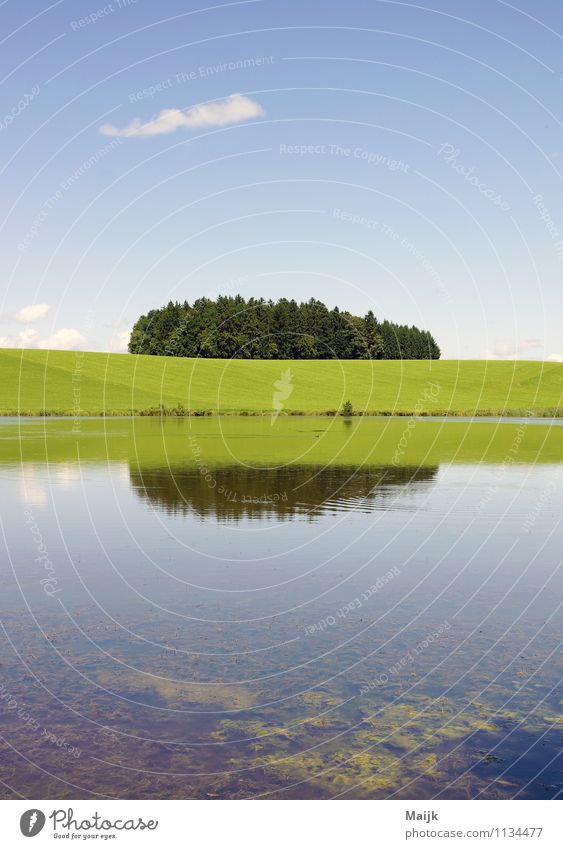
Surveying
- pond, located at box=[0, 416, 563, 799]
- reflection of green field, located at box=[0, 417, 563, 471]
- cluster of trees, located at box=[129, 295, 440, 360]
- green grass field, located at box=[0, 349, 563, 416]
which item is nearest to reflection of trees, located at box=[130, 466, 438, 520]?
pond, located at box=[0, 416, 563, 799]

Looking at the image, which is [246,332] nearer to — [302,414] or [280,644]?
[302,414]

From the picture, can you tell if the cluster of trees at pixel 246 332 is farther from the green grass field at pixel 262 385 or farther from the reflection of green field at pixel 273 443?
the reflection of green field at pixel 273 443

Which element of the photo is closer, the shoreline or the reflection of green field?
the reflection of green field

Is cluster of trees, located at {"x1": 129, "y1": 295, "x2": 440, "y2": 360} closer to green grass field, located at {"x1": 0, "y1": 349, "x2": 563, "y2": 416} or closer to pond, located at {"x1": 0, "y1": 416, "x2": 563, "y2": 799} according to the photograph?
green grass field, located at {"x1": 0, "y1": 349, "x2": 563, "y2": 416}

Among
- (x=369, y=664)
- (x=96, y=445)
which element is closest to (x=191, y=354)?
(x=96, y=445)

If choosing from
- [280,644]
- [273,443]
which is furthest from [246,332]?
[280,644]

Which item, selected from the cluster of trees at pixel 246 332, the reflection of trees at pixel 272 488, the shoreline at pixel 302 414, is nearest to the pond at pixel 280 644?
the reflection of trees at pixel 272 488

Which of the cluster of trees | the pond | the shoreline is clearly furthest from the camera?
the cluster of trees

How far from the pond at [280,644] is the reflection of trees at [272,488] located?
0.84 ft

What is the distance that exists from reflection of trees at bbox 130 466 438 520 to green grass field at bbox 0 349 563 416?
63.5m

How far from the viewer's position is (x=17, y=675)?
42.1 feet

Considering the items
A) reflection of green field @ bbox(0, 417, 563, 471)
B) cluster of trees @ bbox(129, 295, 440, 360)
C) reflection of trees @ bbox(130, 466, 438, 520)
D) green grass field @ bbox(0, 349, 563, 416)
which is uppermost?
cluster of trees @ bbox(129, 295, 440, 360)

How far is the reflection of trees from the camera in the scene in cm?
2990

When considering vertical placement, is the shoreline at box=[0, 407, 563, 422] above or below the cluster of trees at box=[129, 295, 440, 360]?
below
